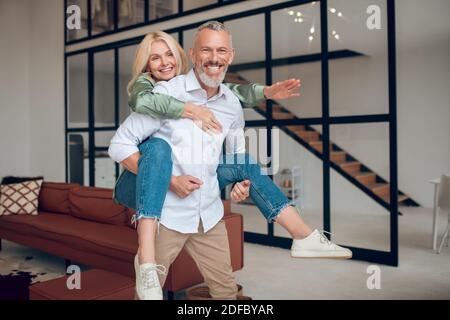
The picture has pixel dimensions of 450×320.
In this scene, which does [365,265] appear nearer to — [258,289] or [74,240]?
[258,289]

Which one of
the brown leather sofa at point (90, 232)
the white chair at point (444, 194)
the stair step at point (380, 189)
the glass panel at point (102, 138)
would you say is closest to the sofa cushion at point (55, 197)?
the brown leather sofa at point (90, 232)

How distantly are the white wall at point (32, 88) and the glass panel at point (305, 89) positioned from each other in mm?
3862

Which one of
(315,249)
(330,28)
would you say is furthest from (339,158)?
(315,249)

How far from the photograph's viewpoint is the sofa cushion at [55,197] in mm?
4398

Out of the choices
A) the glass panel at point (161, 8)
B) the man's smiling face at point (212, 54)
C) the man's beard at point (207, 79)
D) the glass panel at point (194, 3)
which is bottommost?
Result: the man's beard at point (207, 79)

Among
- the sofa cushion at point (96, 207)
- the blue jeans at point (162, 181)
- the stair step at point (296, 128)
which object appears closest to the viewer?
the blue jeans at point (162, 181)

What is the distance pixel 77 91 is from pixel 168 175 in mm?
5852

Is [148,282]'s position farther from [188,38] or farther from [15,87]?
[15,87]

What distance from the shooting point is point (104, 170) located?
6453mm

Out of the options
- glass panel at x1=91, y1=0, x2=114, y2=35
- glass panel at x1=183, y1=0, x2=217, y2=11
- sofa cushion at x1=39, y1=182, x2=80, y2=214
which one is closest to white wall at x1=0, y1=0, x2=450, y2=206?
glass panel at x1=91, y1=0, x2=114, y2=35

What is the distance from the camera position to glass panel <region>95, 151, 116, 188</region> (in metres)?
6.40

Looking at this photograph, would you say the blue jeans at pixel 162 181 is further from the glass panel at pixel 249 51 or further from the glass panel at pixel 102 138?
the glass panel at pixel 102 138

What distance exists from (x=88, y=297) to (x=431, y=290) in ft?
7.87

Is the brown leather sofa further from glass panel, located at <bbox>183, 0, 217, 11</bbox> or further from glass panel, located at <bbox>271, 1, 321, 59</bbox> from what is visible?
glass panel, located at <bbox>183, 0, 217, 11</bbox>
